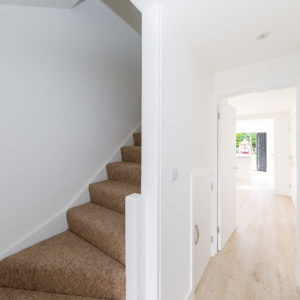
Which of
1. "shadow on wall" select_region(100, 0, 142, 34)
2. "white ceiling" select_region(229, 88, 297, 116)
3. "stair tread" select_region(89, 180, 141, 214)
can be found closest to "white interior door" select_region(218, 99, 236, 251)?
"white ceiling" select_region(229, 88, 297, 116)

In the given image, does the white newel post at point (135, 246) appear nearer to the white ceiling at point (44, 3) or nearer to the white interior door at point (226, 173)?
the white interior door at point (226, 173)

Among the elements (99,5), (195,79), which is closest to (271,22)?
(195,79)

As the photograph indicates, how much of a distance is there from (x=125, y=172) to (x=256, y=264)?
1.82 metres

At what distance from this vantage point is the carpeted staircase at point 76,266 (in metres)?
1.17

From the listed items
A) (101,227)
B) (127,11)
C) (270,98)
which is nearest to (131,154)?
(101,227)

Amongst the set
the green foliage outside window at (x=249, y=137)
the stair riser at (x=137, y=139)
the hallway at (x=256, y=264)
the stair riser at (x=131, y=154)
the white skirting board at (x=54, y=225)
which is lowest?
the hallway at (x=256, y=264)

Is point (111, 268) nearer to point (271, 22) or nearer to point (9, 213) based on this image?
point (9, 213)

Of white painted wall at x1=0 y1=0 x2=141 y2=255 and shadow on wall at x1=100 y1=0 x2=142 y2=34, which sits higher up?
shadow on wall at x1=100 y1=0 x2=142 y2=34

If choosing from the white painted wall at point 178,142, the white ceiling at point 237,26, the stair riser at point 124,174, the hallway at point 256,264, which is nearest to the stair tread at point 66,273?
the white painted wall at point 178,142

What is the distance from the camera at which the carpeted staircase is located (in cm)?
117

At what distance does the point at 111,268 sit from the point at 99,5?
8.78 feet

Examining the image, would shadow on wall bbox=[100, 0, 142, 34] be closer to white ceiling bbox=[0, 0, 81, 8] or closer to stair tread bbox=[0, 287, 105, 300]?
white ceiling bbox=[0, 0, 81, 8]

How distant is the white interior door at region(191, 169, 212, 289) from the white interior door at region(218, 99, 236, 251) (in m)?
0.27

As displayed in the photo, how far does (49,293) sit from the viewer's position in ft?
4.04
